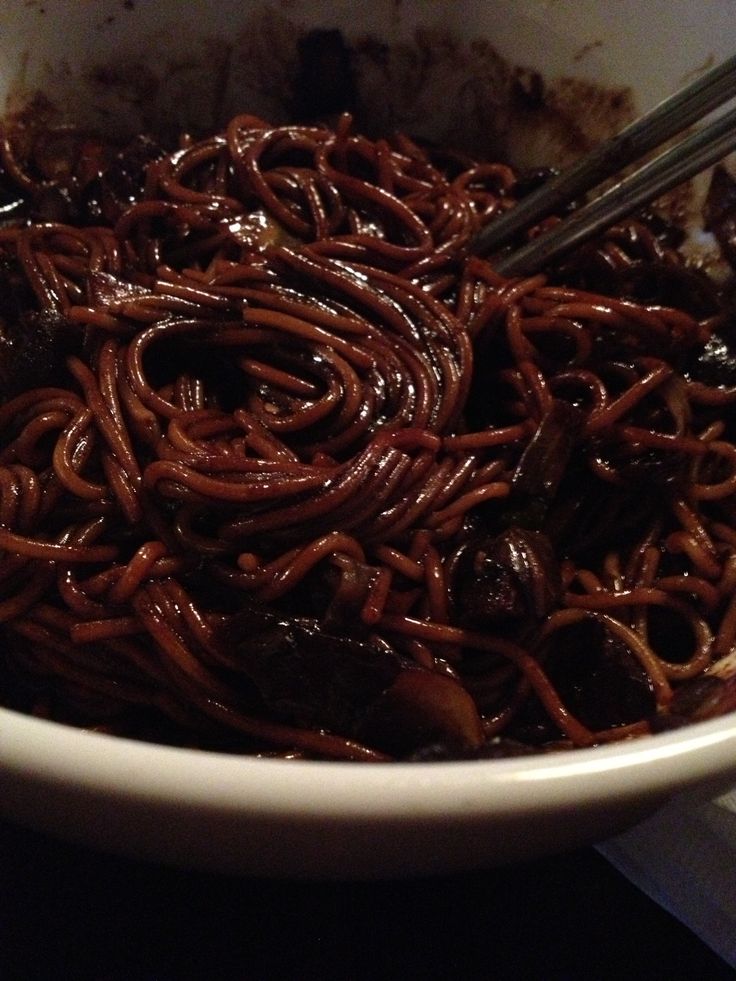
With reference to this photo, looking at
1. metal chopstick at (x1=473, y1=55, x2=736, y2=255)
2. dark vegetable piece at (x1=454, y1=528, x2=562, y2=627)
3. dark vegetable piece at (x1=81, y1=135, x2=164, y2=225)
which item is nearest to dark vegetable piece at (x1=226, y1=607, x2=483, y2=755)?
dark vegetable piece at (x1=454, y1=528, x2=562, y2=627)

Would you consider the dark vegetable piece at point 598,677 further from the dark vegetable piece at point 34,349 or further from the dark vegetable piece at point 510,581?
the dark vegetable piece at point 34,349

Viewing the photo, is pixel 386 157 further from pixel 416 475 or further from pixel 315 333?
pixel 416 475

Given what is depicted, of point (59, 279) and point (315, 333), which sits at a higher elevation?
point (315, 333)

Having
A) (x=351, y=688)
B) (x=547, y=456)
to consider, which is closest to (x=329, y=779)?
(x=351, y=688)

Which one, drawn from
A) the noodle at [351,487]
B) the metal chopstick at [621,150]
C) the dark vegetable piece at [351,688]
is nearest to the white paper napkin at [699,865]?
the noodle at [351,487]

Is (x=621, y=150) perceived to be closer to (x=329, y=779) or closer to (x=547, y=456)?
(x=547, y=456)

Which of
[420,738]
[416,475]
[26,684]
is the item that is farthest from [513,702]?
[26,684]
